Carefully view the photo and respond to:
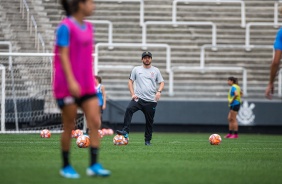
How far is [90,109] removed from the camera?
32.8ft

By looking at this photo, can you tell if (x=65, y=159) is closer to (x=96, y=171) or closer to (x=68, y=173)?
(x=68, y=173)

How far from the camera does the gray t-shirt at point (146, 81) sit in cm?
1828

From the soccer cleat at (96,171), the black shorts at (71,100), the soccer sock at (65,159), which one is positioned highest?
the black shorts at (71,100)

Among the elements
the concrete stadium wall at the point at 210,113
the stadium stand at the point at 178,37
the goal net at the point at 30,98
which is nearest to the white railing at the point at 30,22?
the stadium stand at the point at 178,37

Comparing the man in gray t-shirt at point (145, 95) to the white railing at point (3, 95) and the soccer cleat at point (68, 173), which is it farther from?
the soccer cleat at point (68, 173)

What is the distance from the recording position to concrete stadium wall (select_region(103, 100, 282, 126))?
28.7 m

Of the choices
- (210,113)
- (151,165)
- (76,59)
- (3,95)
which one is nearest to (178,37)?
(210,113)

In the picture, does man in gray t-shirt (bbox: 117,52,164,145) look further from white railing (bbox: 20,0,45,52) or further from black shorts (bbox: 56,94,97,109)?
white railing (bbox: 20,0,45,52)

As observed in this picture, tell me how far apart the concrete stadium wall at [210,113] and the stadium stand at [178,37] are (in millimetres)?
1107

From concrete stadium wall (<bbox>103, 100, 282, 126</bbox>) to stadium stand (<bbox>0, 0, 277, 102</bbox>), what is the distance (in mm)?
1107

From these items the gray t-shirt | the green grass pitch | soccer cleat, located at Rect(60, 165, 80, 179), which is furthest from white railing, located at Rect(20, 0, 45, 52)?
soccer cleat, located at Rect(60, 165, 80, 179)

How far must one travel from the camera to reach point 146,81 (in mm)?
18359

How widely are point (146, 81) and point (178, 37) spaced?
14163 mm

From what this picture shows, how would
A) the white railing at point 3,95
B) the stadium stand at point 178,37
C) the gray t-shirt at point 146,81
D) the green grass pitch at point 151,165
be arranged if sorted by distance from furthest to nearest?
the stadium stand at point 178,37 → the white railing at point 3,95 → the gray t-shirt at point 146,81 → the green grass pitch at point 151,165
